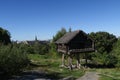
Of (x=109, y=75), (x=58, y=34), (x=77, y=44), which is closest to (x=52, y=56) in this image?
(x=58, y=34)

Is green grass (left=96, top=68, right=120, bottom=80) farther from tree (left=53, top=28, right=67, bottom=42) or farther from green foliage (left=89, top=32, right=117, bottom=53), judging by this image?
tree (left=53, top=28, right=67, bottom=42)

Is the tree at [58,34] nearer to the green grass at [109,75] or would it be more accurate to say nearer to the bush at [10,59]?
the green grass at [109,75]

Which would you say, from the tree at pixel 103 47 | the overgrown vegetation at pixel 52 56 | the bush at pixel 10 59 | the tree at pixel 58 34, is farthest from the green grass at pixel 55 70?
the tree at pixel 58 34

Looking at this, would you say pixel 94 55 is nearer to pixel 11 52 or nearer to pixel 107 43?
pixel 107 43

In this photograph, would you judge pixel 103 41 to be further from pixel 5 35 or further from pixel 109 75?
pixel 109 75

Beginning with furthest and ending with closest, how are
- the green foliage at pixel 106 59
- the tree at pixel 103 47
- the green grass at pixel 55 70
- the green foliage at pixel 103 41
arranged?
the green foliage at pixel 103 41 → the tree at pixel 103 47 → the green foliage at pixel 106 59 → the green grass at pixel 55 70

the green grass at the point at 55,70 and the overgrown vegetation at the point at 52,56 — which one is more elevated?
the overgrown vegetation at the point at 52,56

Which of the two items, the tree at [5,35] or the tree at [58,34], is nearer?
the tree at [5,35]

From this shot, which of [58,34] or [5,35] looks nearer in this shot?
[5,35]

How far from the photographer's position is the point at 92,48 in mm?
46469

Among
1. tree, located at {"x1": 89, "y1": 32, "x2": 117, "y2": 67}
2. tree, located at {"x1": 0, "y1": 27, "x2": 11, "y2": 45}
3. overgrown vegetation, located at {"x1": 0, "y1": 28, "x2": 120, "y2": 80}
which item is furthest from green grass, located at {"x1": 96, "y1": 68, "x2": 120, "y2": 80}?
tree, located at {"x1": 0, "y1": 27, "x2": 11, "y2": 45}

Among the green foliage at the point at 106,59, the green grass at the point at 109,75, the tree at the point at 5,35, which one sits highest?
the tree at the point at 5,35

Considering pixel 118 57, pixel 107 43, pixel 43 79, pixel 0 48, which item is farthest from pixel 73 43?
pixel 107 43

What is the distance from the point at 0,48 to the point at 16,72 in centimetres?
749
